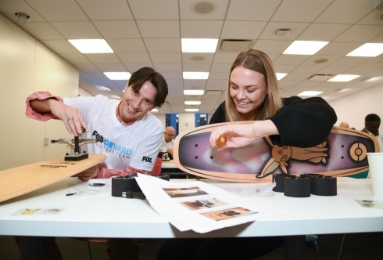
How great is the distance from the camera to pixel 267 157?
0.98 meters

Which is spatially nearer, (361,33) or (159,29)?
(159,29)

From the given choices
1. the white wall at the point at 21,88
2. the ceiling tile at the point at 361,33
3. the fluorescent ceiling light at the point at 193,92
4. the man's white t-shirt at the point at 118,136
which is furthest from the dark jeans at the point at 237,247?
the fluorescent ceiling light at the point at 193,92

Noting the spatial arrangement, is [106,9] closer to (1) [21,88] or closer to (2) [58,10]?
(2) [58,10]

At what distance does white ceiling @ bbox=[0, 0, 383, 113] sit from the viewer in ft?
9.70

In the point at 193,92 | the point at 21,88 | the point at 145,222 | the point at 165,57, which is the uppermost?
the point at 165,57

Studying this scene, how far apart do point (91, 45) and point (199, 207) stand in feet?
14.2

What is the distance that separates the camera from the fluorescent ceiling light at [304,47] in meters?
3.99

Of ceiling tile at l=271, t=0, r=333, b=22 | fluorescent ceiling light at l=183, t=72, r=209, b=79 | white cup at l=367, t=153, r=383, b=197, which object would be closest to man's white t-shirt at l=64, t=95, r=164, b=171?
white cup at l=367, t=153, r=383, b=197

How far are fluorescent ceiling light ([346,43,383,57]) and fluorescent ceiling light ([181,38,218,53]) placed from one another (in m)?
2.55

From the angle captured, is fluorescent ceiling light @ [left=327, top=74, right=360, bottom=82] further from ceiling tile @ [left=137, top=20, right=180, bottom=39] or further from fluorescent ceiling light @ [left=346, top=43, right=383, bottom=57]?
ceiling tile @ [left=137, top=20, right=180, bottom=39]

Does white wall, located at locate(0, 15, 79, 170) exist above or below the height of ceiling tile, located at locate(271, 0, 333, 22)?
below

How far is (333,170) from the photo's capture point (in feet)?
3.27

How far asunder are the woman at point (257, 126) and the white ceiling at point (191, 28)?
2145mm

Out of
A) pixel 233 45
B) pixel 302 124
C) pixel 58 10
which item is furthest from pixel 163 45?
pixel 302 124
